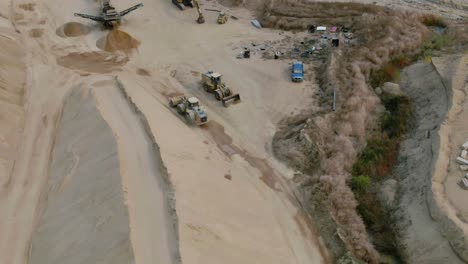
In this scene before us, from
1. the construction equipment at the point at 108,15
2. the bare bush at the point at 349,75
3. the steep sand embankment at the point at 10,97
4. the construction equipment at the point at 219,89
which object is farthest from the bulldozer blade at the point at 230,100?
the construction equipment at the point at 108,15

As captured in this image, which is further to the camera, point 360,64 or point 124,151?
point 360,64

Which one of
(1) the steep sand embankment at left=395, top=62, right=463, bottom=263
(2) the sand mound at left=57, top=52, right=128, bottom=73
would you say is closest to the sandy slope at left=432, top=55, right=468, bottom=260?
(1) the steep sand embankment at left=395, top=62, right=463, bottom=263

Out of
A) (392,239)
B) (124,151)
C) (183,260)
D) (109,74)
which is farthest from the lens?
(109,74)

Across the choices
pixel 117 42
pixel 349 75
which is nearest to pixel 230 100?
Answer: pixel 349 75

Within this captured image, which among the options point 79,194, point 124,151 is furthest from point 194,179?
point 79,194

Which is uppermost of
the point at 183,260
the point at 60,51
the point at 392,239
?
the point at 60,51

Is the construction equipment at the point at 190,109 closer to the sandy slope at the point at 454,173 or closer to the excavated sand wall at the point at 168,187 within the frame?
the excavated sand wall at the point at 168,187

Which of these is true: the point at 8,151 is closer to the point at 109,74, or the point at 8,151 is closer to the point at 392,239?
the point at 109,74
